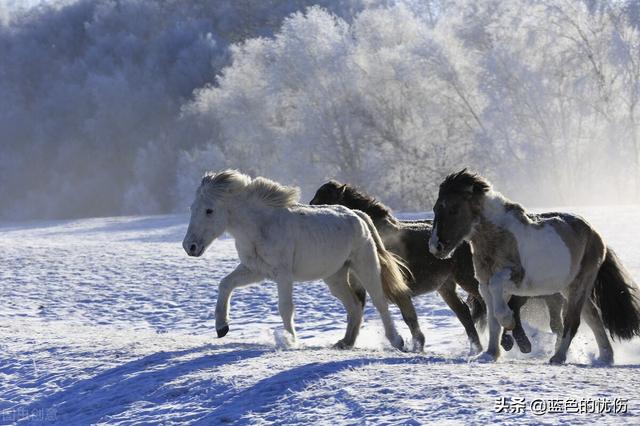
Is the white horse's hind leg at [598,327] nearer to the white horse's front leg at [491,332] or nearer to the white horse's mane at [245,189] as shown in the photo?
the white horse's front leg at [491,332]

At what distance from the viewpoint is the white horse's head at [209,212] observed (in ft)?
25.9

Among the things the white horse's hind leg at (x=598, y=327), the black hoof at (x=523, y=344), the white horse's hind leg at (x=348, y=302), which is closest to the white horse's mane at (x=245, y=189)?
the white horse's hind leg at (x=348, y=302)

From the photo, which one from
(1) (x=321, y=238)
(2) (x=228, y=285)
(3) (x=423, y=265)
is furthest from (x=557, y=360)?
(2) (x=228, y=285)

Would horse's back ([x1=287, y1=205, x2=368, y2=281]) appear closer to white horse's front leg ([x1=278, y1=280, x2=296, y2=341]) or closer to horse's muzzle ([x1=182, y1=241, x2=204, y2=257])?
white horse's front leg ([x1=278, y1=280, x2=296, y2=341])

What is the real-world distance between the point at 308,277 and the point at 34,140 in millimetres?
Result: 61773

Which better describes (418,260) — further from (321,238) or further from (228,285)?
(228,285)

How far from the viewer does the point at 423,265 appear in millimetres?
9180

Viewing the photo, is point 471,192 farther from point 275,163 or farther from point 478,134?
point 275,163

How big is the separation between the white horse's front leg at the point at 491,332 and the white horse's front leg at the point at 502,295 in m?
0.11

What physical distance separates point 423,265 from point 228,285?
7.14 ft

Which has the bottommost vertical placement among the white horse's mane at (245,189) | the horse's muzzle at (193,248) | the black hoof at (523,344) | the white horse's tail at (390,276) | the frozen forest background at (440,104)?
the black hoof at (523,344)

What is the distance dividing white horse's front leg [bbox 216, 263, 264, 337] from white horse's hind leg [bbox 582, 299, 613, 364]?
2.84m

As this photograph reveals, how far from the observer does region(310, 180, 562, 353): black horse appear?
9.01m

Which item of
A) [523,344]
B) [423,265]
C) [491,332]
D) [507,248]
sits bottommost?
[523,344]
